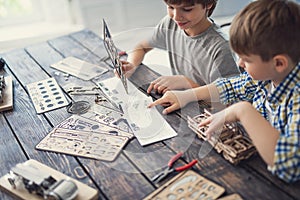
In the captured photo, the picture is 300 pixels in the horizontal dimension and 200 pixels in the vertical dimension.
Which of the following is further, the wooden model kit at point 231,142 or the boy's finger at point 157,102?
the boy's finger at point 157,102

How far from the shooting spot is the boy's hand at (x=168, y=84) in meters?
1.29

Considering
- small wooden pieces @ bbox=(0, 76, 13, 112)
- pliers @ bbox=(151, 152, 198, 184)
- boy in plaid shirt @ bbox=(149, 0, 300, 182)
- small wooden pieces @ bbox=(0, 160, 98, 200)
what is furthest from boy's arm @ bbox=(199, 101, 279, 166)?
small wooden pieces @ bbox=(0, 76, 13, 112)

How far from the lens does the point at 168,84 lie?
1.31m

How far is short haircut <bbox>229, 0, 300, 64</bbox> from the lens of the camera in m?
0.90

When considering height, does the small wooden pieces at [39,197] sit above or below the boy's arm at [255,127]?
below

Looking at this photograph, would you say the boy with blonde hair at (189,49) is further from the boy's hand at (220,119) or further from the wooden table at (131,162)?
the boy's hand at (220,119)

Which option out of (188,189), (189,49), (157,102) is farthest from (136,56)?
(188,189)

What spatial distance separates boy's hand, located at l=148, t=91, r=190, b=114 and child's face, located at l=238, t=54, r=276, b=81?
0.27 meters

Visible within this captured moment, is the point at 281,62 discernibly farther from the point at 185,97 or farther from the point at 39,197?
the point at 39,197

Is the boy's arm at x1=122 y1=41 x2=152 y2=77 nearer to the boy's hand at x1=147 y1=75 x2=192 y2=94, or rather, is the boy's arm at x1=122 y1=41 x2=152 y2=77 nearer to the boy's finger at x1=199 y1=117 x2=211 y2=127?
the boy's hand at x1=147 y1=75 x2=192 y2=94

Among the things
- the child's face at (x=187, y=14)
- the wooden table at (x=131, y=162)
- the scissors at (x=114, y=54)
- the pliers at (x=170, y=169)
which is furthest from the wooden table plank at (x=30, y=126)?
the child's face at (x=187, y=14)

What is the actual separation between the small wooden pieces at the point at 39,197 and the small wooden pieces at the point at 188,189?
5.2 inches

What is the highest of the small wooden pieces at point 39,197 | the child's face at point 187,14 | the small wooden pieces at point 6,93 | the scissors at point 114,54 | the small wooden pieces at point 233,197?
the child's face at point 187,14

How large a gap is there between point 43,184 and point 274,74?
0.61 m
